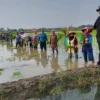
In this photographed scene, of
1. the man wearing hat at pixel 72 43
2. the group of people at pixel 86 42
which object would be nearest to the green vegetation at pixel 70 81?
the group of people at pixel 86 42

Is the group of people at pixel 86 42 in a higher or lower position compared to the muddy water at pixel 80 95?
higher

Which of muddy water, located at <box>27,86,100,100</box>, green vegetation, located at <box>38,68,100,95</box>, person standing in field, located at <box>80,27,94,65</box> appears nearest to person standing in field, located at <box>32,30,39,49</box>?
person standing in field, located at <box>80,27,94,65</box>

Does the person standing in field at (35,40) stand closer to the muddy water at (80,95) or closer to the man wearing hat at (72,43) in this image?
the man wearing hat at (72,43)

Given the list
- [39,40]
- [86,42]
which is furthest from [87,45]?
[39,40]

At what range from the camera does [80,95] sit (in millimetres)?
6238

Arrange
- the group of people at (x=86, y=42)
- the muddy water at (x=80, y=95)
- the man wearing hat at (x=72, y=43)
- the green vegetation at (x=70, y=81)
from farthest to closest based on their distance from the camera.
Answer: the man wearing hat at (x=72, y=43)
the group of people at (x=86, y=42)
the green vegetation at (x=70, y=81)
the muddy water at (x=80, y=95)

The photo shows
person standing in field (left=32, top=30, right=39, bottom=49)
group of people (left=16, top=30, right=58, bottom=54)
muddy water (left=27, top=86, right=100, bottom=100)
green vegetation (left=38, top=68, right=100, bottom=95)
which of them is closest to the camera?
muddy water (left=27, top=86, right=100, bottom=100)

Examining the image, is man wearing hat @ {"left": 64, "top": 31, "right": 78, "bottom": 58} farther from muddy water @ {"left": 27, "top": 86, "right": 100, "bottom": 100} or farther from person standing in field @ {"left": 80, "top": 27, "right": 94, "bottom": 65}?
muddy water @ {"left": 27, "top": 86, "right": 100, "bottom": 100}

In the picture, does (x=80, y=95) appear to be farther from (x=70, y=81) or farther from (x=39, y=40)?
(x=39, y=40)

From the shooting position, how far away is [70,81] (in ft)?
24.0

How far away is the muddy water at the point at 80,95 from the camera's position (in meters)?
6.03

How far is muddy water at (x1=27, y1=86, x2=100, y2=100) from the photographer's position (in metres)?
Answer: 6.03

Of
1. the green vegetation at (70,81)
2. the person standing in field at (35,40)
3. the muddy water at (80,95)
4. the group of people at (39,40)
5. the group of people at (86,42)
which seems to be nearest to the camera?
the muddy water at (80,95)

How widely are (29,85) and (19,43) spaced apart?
16.9 m
